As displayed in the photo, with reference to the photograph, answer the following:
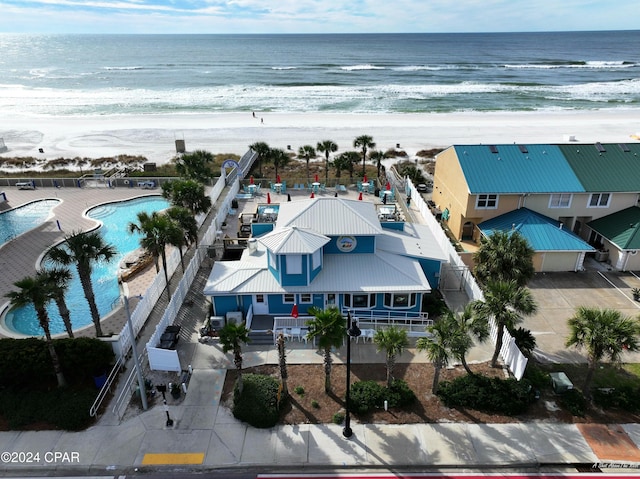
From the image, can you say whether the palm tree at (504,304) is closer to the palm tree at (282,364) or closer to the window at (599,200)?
the palm tree at (282,364)

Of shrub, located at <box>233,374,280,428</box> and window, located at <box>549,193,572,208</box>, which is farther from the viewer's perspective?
window, located at <box>549,193,572,208</box>

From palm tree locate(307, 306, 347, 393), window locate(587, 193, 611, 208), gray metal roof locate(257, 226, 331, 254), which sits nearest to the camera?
palm tree locate(307, 306, 347, 393)

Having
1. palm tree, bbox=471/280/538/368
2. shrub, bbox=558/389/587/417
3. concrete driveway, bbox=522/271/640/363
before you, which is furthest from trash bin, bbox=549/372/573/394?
palm tree, bbox=471/280/538/368

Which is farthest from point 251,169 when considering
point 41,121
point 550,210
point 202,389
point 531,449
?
point 41,121

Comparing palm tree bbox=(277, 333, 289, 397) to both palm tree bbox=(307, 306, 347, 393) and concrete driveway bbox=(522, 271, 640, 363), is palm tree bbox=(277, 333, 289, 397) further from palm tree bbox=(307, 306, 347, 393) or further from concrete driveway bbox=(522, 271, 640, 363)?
concrete driveway bbox=(522, 271, 640, 363)

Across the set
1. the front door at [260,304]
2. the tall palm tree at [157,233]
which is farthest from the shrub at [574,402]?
the tall palm tree at [157,233]

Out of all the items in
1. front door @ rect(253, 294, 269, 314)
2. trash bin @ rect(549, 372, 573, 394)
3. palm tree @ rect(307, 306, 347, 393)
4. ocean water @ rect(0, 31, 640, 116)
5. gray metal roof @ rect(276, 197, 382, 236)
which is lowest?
trash bin @ rect(549, 372, 573, 394)
